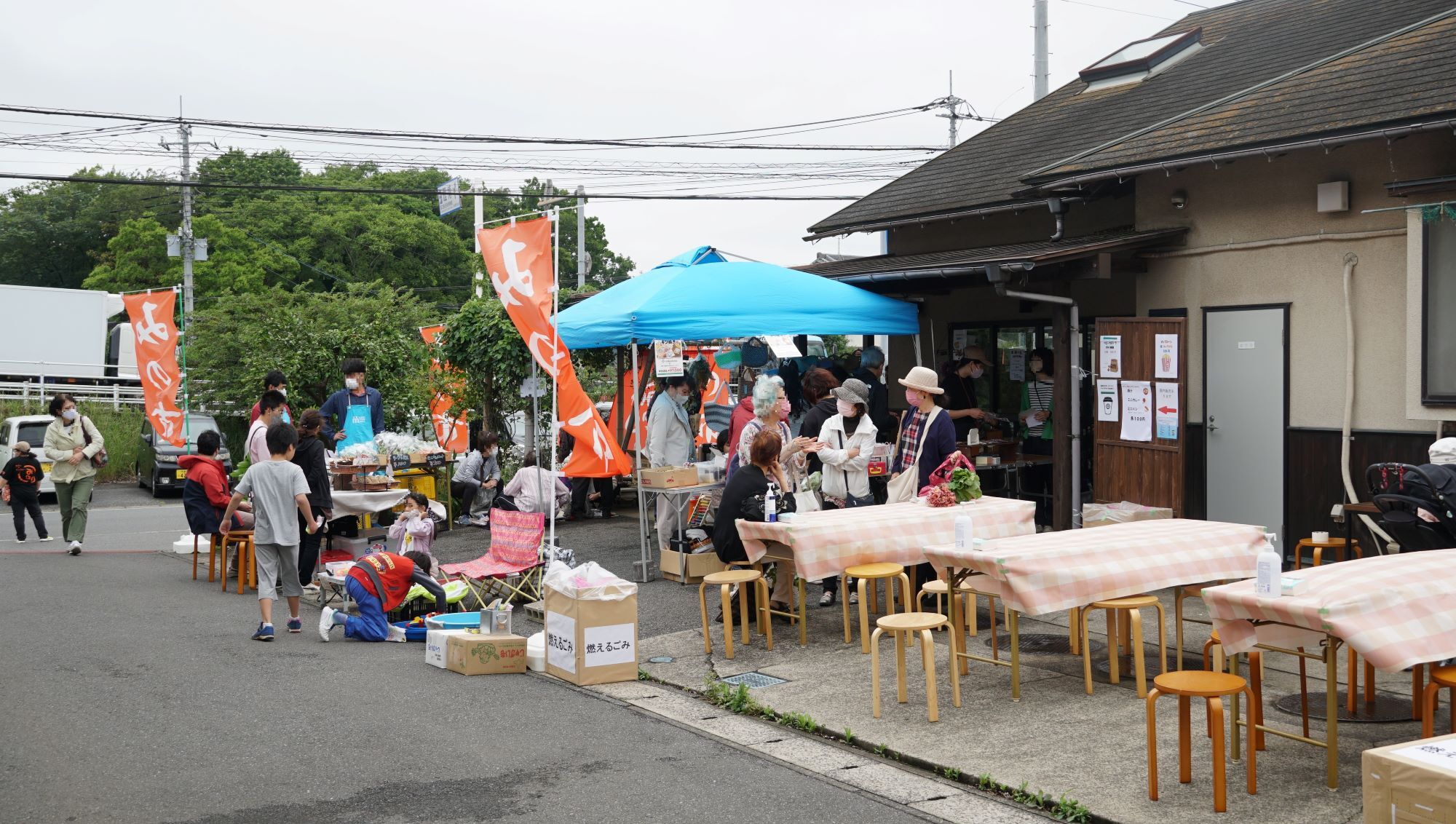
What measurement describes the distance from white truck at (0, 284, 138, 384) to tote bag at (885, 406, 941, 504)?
2555 centimetres

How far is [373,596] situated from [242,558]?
3.26 m

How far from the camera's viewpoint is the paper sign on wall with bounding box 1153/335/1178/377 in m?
10.3

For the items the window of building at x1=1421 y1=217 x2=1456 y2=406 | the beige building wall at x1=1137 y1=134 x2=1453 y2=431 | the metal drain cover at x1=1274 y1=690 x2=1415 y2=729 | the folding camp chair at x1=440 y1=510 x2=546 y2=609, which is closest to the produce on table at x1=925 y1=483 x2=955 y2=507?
the metal drain cover at x1=1274 y1=690 x2=1415 y2=729

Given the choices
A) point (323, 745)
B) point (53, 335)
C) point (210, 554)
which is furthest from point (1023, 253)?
point (53, 335)

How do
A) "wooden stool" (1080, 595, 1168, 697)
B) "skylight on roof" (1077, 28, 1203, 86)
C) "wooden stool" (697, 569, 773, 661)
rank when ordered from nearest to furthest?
"wooden stool" (1080, 595, 1168, 697), "wooden stool" (697, 569, 773, 661), "skylight on roof" (1077, 28, 1203, 86)

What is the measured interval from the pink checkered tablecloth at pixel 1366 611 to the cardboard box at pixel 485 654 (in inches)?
185

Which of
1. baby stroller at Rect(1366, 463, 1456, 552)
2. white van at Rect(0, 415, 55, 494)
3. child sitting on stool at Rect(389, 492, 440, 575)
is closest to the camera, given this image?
baby stroller at Rect(1366, 463, 1456, 552)

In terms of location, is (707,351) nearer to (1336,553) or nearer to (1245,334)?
(1245,334)

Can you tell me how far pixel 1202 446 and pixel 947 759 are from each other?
19.2ft

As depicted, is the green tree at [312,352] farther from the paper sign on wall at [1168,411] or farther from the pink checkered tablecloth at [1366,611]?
the pink checkered tablecloth at [1366,611]

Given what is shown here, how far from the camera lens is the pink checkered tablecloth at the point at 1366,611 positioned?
4957 millimetres

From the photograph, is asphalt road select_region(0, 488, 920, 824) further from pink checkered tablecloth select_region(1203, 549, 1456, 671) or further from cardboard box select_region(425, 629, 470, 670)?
pink checkered tablecloth select_region(1203, 549, 1456, 671)

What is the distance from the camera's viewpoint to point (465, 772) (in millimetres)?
5945

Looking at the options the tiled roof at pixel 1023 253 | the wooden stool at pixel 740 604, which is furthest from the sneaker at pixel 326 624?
the tiled roof at pixel 1023 253
